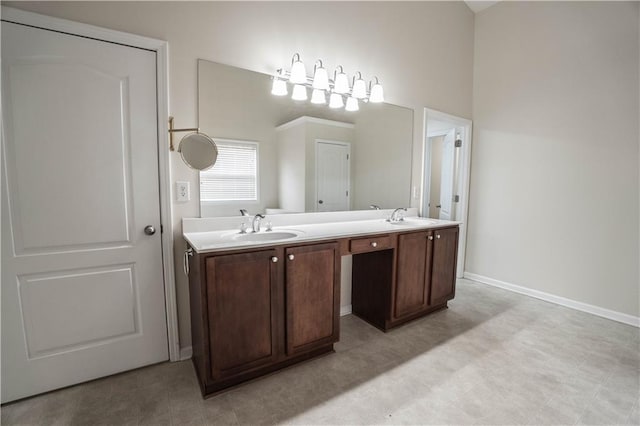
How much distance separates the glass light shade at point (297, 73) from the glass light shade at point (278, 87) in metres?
0.07

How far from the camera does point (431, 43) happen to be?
10.2ft

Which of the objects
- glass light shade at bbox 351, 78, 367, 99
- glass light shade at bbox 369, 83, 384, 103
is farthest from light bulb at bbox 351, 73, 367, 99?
glass light shade at bbox 369, 83, 384, 103

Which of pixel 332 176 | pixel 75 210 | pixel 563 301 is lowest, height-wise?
pixel 563 301

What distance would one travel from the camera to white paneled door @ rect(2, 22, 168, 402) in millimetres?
1483

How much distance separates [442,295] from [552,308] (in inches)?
46.6

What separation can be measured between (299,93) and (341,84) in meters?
0.38

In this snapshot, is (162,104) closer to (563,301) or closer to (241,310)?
(241,310)

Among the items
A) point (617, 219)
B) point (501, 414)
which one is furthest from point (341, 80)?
point (617, 219)

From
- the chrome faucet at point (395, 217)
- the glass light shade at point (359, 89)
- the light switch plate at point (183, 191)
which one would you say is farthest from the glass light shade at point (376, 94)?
the light switch plate at point (183, 191)

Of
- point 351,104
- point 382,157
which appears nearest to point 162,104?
point 351,104

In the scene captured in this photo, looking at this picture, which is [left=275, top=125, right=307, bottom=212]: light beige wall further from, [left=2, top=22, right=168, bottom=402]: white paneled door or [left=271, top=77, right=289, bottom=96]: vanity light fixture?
[left=2, top=22, right=168, bottom=402]: white paneled door

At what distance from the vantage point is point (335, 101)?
8.16 ft

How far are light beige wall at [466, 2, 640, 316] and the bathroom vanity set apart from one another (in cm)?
140

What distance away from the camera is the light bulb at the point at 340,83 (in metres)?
2.40
